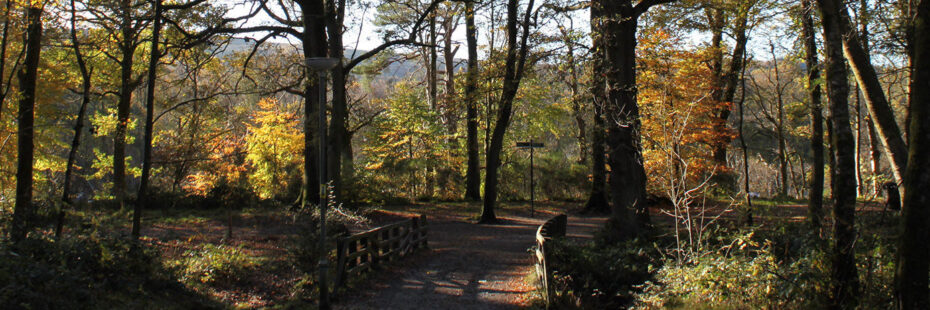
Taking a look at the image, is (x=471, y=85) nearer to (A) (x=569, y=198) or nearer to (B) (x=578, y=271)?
(A) (x=569, y=198)

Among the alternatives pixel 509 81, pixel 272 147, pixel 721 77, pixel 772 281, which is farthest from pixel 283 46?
pixel 772 281

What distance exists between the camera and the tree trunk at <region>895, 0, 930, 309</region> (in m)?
5.07

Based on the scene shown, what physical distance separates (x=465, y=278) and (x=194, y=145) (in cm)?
1923

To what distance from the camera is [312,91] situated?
56.5 feet

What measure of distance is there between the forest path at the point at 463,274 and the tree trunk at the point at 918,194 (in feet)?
16.1

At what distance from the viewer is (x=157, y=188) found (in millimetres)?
21609

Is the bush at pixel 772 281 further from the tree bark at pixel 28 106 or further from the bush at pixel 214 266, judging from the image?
the tree bark at pixel 28 106

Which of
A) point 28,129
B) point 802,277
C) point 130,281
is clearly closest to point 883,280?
point 802,277

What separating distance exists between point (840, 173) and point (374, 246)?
776 cm

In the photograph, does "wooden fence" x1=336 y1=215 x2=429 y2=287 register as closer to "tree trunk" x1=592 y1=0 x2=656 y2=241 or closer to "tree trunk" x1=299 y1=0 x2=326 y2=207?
"tree trunk" x1=299 y1=0 x2=326 y2=207

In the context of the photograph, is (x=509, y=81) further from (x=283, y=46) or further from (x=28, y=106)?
(x=28, y=106)

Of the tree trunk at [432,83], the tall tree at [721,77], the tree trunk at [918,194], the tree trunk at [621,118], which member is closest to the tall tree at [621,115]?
the tree trunk at [621,118]

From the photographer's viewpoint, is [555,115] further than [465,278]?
Yes

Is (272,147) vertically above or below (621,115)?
above
